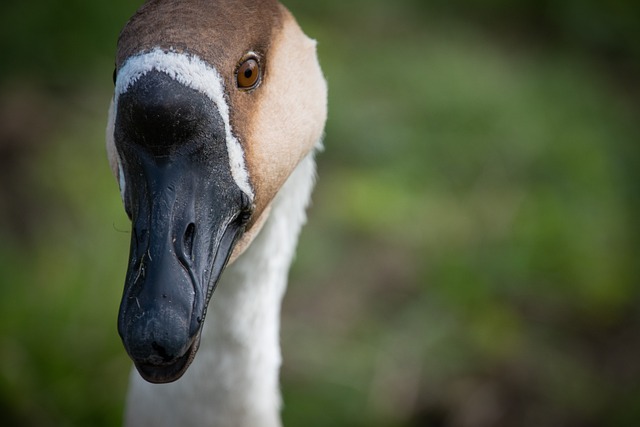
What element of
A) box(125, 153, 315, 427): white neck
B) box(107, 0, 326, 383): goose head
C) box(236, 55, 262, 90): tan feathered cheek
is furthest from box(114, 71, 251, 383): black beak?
box(125, 153, 315, 427): white neck

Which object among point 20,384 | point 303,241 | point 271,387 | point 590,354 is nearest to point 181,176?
point 271,387

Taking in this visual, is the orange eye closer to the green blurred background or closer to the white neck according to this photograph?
the white neck

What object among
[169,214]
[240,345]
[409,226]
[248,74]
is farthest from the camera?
[409,226]

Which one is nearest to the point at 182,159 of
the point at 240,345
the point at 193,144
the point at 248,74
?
the point at 193,144

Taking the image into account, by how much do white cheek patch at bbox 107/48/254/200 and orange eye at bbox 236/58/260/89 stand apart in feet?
0.33

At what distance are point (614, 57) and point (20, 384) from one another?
5.06 meters

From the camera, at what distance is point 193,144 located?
1.76 m

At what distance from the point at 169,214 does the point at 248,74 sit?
0.45m

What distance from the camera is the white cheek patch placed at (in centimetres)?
174

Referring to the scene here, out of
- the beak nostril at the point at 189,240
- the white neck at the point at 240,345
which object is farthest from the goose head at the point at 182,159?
the white neck at the point at 240,345

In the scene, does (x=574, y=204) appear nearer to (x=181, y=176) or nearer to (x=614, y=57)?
(x=614, y=57)

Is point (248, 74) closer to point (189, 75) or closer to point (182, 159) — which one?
point (189, 75)

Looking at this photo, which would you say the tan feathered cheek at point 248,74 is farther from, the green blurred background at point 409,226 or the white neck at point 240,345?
the green blurred background at point 409,226

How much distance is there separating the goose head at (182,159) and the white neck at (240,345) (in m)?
0.38
